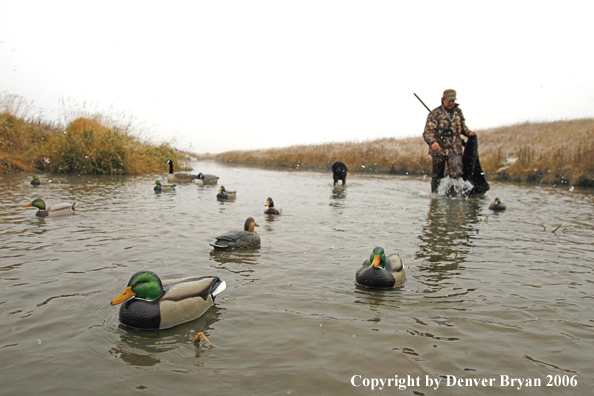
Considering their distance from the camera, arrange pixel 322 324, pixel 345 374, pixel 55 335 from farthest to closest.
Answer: pixel 322 324 < pixel 55 335 < pixel 345 374

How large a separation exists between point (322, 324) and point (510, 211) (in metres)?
9.08

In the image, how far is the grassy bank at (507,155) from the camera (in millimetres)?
19266

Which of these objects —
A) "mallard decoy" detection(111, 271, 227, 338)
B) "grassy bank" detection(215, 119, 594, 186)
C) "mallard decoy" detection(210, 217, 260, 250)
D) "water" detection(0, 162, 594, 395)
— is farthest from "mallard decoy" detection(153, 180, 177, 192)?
"grassy bank" detection(215, 119, 594, 186)

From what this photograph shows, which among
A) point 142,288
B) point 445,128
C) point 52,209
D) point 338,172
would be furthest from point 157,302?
point 338,172

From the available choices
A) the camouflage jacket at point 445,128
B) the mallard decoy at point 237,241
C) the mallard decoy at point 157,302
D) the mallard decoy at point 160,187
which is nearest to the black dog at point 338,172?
the camouflage jacket at point 445,128

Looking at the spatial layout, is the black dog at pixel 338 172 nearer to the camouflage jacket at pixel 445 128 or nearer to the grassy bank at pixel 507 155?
the camouflage jacket at pixel 445 128

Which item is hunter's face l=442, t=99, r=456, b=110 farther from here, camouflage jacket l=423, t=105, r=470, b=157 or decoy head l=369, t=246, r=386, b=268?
decoy head l=369, t=246, r=386, b=268

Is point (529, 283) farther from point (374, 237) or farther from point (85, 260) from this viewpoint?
point (85, 260)

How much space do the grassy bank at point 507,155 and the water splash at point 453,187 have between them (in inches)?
335

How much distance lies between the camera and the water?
2.70 metres

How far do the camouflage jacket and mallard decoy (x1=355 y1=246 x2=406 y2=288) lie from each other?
27.3ft

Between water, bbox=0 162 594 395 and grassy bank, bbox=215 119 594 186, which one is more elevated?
grassy bank, bbox=215 119 594 186

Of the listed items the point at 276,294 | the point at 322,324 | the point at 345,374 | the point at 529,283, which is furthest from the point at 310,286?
the point at 529,283

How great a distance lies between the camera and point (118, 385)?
8.40 feet
